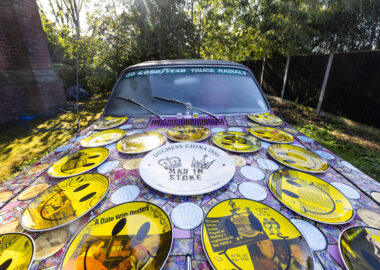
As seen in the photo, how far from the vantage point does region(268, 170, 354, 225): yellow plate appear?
73 centimetres

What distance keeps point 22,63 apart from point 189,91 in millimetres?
6175

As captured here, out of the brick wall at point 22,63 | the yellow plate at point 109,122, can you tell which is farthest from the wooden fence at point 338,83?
the brick wall at point 22,63

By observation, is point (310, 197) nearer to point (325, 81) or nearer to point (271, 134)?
point (271, 134)

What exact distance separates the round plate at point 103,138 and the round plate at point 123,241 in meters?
0.69

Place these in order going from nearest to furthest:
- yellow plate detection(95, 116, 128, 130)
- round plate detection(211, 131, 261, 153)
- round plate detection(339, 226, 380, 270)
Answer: round plate detection(339, 226, 380, 270) < round plate detection(211, 131, 261, 153) < yellow plate detection(95, 116, 128, 130)

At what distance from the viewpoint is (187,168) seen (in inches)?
39.2

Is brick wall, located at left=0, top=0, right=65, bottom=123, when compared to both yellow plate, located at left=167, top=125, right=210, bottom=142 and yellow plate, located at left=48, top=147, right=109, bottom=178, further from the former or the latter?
yellow plate, located at left=167, top=125, right=210, bottom=142

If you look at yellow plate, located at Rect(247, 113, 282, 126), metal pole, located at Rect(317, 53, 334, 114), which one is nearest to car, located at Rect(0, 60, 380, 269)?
yellow plate, located at Rect(247, 113, 282, 126)

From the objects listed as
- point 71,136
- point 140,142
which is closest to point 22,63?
point 71,136

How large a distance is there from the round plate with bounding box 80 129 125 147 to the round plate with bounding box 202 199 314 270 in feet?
3.15

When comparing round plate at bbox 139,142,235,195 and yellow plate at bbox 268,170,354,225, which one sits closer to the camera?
yellow plate at bbox 268,170,354,225

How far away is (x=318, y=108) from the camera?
6.37m

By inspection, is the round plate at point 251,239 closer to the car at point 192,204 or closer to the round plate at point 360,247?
the car at point 192,204

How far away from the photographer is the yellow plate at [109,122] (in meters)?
1.57
